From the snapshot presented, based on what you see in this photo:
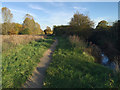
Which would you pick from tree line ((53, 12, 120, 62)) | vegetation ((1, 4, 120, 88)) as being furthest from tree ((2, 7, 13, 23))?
tree line ((53, 12, 120, 62))

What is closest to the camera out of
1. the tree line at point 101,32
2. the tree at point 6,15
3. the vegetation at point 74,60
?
the vegetation at point 74,60

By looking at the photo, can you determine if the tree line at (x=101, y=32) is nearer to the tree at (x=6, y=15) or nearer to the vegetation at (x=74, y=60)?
the vegetation at (x=74, y=60)

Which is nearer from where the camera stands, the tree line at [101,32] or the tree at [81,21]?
the tree line at [101,32]

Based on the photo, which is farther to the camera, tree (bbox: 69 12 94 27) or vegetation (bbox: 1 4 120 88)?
tree (bbox: 69 12 94 27)

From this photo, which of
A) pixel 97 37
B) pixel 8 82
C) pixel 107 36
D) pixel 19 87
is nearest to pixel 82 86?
pixel 19 87

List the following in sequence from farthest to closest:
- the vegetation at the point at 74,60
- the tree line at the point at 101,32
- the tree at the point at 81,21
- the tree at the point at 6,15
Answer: the tree at the point at 81,21 → the tree at the point at 6,15 → the tree line at the point at 101,32 → the vegetation at the point at 74,60

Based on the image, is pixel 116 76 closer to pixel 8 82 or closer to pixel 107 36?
pixel 8 82

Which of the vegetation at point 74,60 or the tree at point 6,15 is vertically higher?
the tree at point 6,15

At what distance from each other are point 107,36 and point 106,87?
31.7 ft

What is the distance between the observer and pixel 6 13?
14.3 metres

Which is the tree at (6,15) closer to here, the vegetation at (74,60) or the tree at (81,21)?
the vegetation at (74,60)

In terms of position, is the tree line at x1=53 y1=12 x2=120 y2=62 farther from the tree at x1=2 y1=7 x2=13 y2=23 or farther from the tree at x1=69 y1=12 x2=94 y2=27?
the tree at x1=2 y1=7 x2=13 y2=23

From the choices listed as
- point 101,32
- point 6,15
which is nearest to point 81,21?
point 101,32

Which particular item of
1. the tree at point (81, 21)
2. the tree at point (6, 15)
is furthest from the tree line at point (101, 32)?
the tree at point (6, 15)
